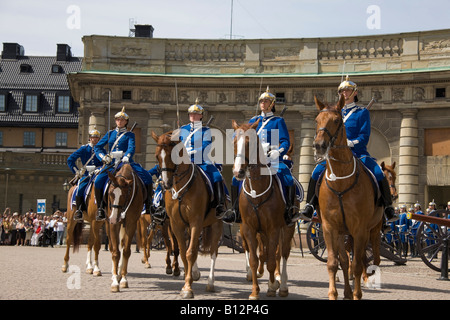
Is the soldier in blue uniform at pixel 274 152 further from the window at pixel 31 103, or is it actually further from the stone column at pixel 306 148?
the window at pixel 31 103

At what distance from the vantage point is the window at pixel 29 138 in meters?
69.9

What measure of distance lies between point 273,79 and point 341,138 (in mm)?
28485

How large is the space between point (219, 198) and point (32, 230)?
2945 cm

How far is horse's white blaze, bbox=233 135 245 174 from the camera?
39.7 ft

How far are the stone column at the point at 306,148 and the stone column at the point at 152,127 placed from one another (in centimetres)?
813

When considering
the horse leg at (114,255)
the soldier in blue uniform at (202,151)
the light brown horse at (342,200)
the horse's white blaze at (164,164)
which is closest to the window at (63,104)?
the horse leg at (114,255)

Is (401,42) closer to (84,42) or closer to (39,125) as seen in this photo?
(84,42)

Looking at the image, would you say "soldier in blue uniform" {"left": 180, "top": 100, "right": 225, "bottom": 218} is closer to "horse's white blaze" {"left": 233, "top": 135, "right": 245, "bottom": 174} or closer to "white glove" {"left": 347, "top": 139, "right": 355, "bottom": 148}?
"horse's white blaze" {"left": 233, "top": 135, "right": 245, "bottom": 174}

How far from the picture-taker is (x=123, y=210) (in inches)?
578

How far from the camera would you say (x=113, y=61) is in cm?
4162

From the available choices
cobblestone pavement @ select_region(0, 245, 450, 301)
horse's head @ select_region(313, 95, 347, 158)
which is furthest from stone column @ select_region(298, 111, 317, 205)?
horse's head @ select_region(313, 95, 347, 158)

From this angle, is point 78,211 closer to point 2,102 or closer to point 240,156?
point 240,156

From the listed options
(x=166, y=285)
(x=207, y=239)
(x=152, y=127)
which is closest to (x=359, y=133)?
(x=207, y=239)
